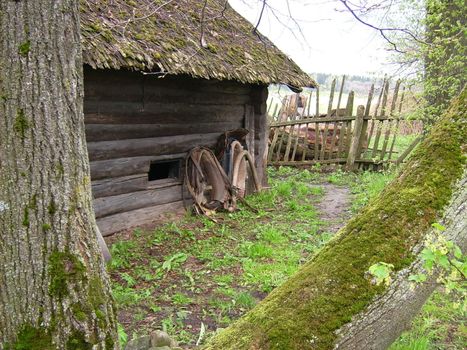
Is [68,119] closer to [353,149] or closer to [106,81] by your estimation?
[106,81]

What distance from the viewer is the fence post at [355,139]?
1081 centimetres

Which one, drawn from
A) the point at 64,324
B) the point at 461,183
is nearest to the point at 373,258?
the point at 461,183

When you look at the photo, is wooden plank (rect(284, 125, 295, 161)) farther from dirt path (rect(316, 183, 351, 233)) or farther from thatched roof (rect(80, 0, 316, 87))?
thatched roof (rect(80, 0, 316, 87))

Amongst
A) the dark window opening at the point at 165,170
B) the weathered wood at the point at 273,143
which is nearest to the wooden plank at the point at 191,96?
the dark window opening at the point at 165,170

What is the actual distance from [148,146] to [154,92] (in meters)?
0.77

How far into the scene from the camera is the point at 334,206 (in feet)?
25.6

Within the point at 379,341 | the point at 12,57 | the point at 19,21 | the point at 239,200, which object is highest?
the point at 19,21

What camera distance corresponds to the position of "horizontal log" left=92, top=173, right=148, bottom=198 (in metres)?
5.70

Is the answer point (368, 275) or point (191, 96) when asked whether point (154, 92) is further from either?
point (368, 275)

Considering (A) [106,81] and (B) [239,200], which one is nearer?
(A) [106,81]

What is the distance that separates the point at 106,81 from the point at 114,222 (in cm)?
185

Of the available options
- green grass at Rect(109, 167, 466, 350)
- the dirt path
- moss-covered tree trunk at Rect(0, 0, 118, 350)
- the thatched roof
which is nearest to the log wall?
green grass at Rect(109, 167, 466, 350)

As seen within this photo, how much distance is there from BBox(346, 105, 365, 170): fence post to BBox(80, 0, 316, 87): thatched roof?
9.71 feet

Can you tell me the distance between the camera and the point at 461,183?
5.75 ft
